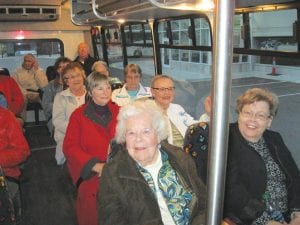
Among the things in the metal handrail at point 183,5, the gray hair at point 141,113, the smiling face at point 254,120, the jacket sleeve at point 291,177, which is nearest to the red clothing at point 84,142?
the gray hair at point 141,113

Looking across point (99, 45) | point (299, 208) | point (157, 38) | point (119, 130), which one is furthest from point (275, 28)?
point (99, 45)

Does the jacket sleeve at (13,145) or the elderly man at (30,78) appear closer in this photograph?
the jacket sleeve at (13,145)

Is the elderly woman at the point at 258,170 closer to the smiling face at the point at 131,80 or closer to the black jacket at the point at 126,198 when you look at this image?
the black jacket at the point at 126,198

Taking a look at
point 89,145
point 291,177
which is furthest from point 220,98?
point 89,145

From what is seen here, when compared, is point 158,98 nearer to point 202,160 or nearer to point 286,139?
point 202,160

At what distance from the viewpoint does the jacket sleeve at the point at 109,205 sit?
1877 millimetres

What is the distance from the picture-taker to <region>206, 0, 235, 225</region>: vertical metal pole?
684 mm

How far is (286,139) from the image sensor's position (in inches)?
219

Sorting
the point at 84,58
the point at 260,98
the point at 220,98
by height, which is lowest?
the point at 260,98

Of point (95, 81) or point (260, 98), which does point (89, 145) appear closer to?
point (95, 81)

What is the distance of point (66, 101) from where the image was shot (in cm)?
416

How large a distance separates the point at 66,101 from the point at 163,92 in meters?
1.33

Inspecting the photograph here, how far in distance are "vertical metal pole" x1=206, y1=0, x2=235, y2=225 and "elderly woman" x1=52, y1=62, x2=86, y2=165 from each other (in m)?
3.43

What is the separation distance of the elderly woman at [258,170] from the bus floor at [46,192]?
1957 mm
